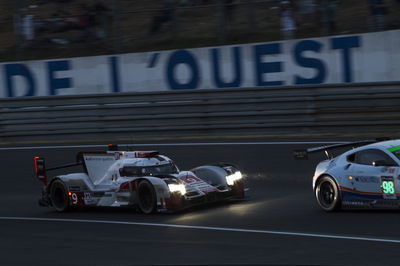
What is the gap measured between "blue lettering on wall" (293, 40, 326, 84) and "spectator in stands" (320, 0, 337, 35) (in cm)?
46

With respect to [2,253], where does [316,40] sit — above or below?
above

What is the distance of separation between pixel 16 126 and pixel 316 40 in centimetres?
809

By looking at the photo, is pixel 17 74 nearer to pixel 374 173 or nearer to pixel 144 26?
pixel 144 26

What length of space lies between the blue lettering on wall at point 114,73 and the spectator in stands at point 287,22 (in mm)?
4583

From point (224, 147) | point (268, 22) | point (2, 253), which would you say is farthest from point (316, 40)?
point (2, 253)

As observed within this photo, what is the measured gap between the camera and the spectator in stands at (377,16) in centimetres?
1903

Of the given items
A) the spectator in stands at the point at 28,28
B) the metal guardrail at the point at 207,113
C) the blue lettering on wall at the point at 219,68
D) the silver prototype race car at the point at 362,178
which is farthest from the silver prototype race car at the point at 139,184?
the spectator in stands at the point at 28,28

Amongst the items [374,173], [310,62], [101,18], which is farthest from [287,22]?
[374,173]

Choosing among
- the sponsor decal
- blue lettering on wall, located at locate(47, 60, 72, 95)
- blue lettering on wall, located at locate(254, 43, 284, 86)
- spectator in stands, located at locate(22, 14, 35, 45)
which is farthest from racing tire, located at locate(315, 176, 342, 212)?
spectator in stands, located at locate(22, 14, 35, 45)

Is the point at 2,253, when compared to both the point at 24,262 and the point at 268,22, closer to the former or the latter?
the point at 24,262

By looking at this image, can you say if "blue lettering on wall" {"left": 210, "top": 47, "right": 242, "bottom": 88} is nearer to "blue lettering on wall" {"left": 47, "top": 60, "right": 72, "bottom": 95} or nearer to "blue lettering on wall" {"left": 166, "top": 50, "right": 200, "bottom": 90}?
"blue lettering on wall" {"left": 166, "top": 50, "right": 200, "bottom": 90}

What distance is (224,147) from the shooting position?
59.6 feet

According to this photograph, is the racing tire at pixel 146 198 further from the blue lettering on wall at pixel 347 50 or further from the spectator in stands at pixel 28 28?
the spectator in stands at pixel 28 28

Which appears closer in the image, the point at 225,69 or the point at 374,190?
the point at 374,190
